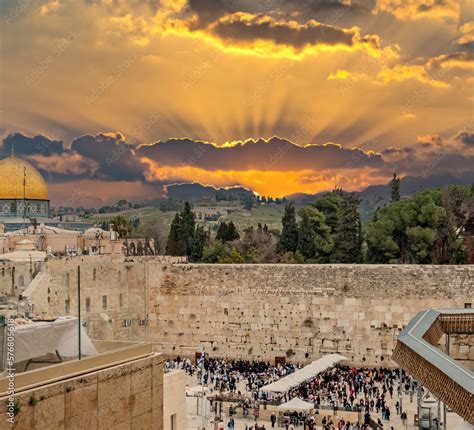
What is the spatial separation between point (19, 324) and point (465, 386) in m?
6.28

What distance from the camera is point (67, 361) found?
6176 mm

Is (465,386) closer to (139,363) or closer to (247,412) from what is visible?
(139,363)

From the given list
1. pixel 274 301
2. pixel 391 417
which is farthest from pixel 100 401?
pixel 274 301

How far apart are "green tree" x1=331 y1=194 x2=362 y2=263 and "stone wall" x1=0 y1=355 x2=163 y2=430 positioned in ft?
103

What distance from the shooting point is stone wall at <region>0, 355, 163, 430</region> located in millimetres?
5422

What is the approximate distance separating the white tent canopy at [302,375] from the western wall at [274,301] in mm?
1522

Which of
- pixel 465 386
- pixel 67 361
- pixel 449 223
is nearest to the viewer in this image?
pixel 67 361

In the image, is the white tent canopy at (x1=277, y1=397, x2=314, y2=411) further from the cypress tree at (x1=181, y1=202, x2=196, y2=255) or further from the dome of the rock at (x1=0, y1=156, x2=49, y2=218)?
the dome of the rock at (x1=0, y1=156, x2=49, y2=218)

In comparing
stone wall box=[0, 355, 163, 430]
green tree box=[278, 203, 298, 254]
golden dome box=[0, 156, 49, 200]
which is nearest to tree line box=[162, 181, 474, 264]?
green tree box=[278, 203, 298, 254]

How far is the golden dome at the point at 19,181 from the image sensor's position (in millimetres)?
49906

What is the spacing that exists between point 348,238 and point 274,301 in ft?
41.5

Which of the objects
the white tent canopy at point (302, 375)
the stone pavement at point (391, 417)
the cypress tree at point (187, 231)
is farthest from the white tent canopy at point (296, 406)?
the cypress tree at point (187, 231)

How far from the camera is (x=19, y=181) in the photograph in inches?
1976

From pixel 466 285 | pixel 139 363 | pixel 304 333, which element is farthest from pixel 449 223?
pixel 139 363
